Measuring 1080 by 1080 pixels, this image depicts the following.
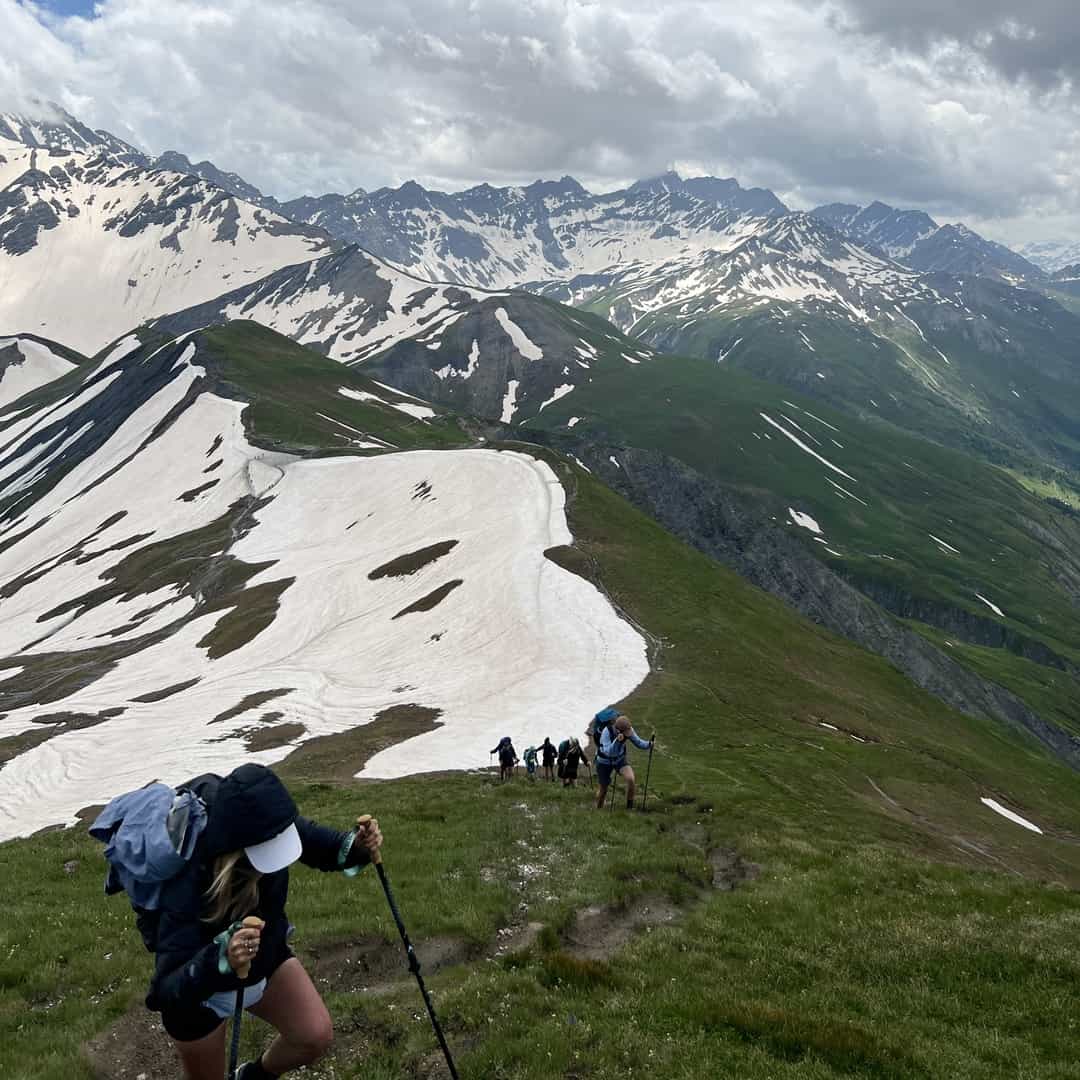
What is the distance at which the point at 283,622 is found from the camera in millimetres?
70500

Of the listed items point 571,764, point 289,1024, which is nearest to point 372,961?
point 289,1024

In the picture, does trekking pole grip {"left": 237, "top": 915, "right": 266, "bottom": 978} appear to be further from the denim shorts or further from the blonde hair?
the denim shorts

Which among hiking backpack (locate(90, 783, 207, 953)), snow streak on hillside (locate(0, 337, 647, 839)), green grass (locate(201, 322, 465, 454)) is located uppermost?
green grass (locate(201, 322, 465, 454))

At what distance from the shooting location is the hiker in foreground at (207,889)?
6246 mm

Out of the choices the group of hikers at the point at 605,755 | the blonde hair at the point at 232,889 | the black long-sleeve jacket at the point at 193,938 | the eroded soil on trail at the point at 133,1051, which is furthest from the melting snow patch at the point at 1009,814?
the blonde hair at the point at 232,889

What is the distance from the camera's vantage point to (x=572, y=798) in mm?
24109

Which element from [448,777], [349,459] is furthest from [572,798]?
[349,459]

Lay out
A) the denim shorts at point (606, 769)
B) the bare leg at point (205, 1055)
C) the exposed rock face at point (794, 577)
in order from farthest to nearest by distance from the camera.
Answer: the exposed rock face at point (794, 577), the denim shorts at point (606, 769), the bare leg at point (205, 1055)

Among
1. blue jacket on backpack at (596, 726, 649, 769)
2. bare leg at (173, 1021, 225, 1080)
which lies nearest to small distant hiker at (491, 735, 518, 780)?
blue jacket on backpack at (596, 726, 649, 769)

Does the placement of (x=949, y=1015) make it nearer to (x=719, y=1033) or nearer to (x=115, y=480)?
(x=719, y=1033)

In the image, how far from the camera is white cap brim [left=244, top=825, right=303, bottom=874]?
251 inches

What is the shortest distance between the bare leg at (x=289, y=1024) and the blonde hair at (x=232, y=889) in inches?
38.8

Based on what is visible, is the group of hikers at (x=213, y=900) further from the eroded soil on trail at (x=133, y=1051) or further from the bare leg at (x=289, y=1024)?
the eroded soil on trail at (x=133, y=1051)

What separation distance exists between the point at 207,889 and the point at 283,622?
6764 cm
